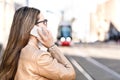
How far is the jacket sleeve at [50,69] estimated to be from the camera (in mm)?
3348

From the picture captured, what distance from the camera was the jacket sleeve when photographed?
3.35 m

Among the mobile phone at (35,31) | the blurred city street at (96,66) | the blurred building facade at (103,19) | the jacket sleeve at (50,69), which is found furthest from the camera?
the blurred building facade at (103,19)

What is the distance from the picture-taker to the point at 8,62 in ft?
11.8

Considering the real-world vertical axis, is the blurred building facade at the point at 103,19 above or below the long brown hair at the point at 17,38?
below

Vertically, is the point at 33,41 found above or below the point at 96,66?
above

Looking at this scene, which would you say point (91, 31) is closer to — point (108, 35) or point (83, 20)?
point (83, 20)

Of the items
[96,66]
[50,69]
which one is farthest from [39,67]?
[96,66]

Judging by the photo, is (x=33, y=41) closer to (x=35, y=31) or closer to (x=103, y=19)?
(x=35, y=31)

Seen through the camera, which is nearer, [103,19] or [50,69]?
[50,69]

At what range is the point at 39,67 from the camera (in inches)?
132

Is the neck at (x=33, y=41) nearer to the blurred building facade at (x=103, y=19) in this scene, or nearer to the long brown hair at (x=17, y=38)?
the long brown hair at (x=17, y=38)

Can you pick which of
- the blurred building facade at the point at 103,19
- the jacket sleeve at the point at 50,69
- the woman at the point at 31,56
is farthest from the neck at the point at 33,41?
the blurred building facade at the point at 103,19

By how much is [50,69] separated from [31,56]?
0.17 m

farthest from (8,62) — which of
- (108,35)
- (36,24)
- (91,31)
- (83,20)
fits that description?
(83,20)
